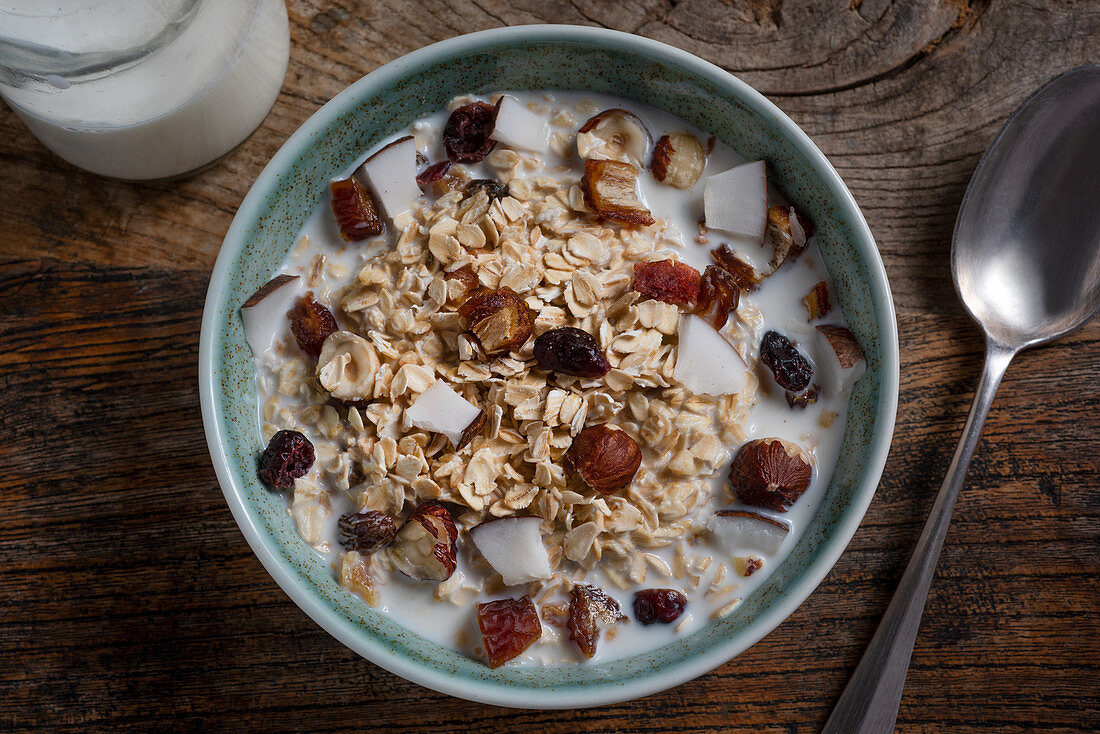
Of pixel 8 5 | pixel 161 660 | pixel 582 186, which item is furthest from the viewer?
pixel 161 660

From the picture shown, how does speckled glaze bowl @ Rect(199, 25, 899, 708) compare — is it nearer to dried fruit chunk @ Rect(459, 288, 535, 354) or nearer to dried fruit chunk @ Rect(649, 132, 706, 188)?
dried fruit chunk @ Rect(649, 132, 706, 188)

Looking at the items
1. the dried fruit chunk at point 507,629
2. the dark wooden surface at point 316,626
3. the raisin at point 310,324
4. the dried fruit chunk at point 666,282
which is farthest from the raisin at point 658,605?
the raisin at point 310,324

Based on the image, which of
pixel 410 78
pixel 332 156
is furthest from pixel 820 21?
pixel 332 156

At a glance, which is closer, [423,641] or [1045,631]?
[423,641]

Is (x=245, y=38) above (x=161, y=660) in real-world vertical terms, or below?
above

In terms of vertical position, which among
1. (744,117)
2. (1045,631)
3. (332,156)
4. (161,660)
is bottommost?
(161,660)

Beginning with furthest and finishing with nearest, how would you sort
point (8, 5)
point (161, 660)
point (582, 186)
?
point (161, 660)
point (582, 186)
point (8, 5)

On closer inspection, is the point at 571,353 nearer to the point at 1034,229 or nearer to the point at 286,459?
the point at 286,459

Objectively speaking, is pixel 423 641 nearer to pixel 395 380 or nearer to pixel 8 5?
pixel 395 380
